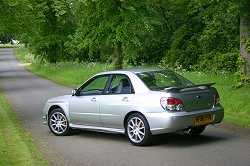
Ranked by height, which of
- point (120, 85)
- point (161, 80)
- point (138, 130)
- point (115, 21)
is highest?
point (115, 21)

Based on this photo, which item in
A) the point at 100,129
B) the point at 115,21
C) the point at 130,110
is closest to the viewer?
the point at 130,110

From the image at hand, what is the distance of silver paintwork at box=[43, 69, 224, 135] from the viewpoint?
9117 mm

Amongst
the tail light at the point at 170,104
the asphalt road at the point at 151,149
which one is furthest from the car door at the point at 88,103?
the tail light at the point at 170,104

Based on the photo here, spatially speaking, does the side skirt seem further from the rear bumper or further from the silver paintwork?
the rear bumper

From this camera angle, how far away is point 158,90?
31.2 ft

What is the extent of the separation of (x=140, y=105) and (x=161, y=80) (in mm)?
917

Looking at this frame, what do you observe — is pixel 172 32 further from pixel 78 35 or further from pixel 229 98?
pixel 229 98

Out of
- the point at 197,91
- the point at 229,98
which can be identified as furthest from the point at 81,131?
the point at 229,98

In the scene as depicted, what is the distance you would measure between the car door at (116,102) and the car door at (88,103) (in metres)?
0.21

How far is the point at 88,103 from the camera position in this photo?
1066 cm

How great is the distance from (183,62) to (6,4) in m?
11.1

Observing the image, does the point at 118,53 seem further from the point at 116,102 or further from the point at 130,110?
the point at 130,110

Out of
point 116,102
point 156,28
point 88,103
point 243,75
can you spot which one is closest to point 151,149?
point 116,102

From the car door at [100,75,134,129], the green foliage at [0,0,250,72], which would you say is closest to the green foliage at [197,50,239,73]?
the green foliage at [0,0,250,72]
